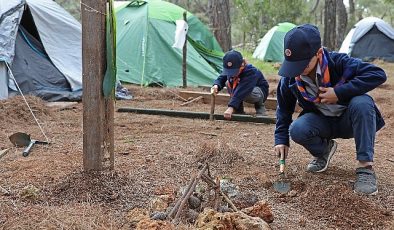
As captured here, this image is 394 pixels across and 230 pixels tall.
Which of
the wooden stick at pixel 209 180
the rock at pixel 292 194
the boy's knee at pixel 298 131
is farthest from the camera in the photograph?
the boy's knee at pixel 298 131

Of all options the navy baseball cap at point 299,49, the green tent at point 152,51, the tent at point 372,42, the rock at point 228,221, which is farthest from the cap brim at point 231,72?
the tent at point 372,42

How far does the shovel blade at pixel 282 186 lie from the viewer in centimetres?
324

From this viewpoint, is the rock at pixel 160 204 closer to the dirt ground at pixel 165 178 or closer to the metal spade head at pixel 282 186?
the dirt ground at pixel 165 178

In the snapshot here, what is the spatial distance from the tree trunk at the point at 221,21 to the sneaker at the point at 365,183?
922 cm

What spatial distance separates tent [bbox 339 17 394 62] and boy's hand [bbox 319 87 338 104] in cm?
1382

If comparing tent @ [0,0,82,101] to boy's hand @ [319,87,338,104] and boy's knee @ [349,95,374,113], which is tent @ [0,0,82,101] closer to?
boy's hand @ [319,87,338,104]

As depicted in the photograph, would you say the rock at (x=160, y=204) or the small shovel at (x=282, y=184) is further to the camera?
the small shovel at (x=282, y=184)

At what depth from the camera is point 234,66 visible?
5.84 metres

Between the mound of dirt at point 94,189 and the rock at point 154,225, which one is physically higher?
the rock at point 154,225

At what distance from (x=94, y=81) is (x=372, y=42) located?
49.3 feet

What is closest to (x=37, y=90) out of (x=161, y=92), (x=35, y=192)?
(x=161, y=92)

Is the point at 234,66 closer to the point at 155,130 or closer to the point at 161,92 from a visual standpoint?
the point at 155,130

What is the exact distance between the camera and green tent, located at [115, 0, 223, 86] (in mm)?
10133

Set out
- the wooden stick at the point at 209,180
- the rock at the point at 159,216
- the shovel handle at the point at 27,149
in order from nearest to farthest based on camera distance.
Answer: the rock at the point at 159,216
the wooden stick at the point at 209,180
the shovel handle at the point at 27,149
